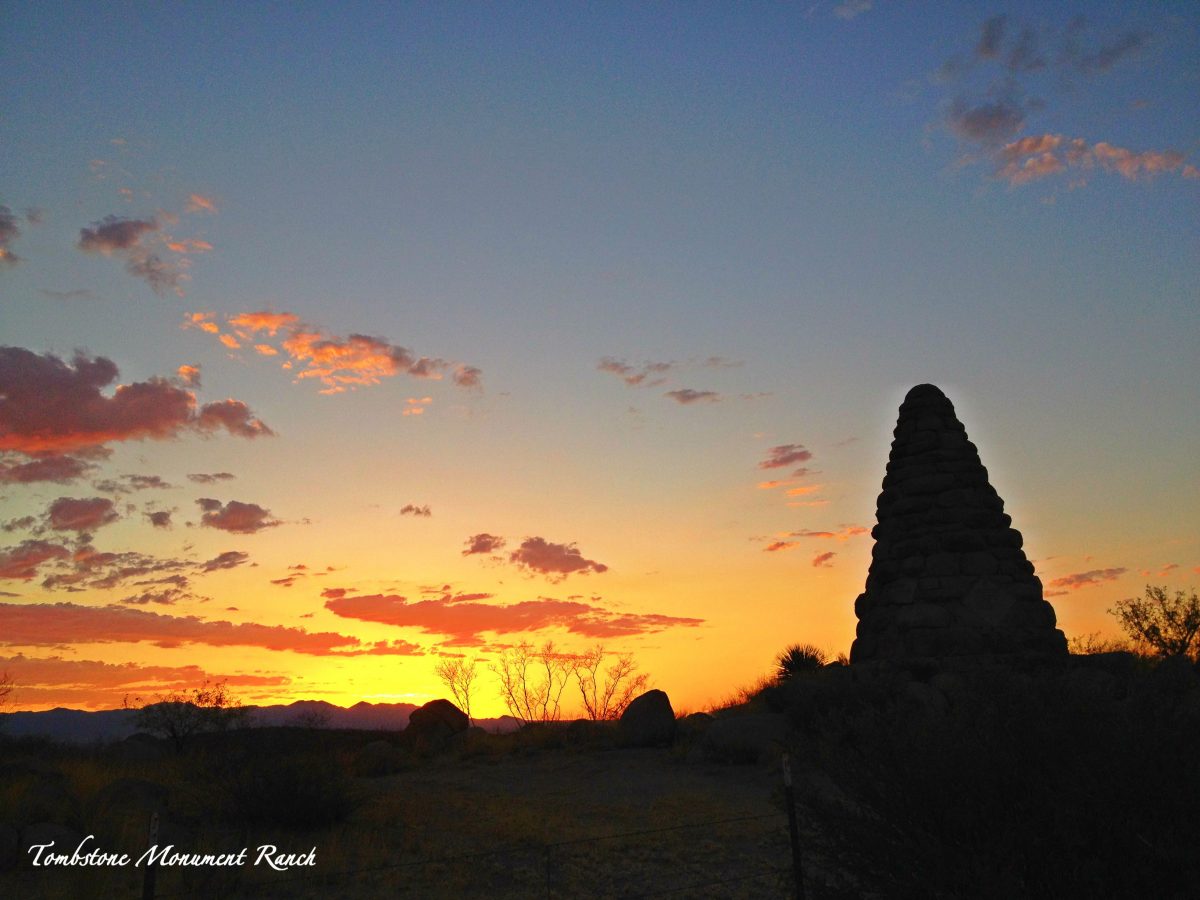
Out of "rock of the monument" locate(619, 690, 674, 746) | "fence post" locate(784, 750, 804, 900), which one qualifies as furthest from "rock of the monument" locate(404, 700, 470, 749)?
"fence post" locate(784, 750, 804, 900)

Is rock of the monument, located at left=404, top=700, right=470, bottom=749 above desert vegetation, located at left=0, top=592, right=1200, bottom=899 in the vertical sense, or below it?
above

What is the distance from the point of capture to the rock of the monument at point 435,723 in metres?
31.3

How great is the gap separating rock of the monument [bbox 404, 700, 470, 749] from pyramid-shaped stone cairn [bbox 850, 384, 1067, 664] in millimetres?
15258

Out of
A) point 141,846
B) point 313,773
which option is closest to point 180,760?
point 313,773

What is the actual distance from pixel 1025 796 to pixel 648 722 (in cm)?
1920

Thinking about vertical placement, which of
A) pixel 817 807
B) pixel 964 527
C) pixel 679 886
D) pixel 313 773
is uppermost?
pixel 964 527

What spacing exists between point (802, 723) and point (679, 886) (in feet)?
35.1

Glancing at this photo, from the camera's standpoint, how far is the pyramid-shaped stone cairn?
2130cm

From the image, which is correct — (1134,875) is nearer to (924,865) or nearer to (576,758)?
(924,865)

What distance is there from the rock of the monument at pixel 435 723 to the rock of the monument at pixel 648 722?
7.70 m

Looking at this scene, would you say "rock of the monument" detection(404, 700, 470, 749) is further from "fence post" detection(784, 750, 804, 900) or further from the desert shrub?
the desert shrub

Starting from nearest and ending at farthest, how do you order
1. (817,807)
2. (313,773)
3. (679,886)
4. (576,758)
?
(817,807) < (679,886) < (313,773) < (576,758)

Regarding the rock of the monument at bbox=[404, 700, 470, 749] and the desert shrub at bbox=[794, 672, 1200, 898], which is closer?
the desert shrub at bbox=[794, 672, 1200, 898]

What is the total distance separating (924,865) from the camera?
23.6ft
